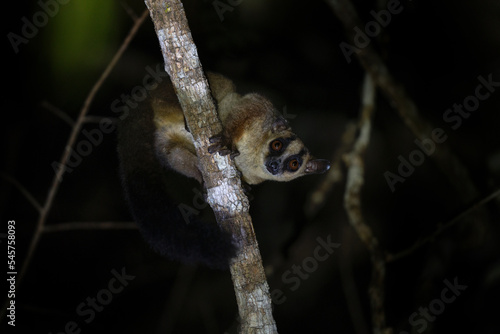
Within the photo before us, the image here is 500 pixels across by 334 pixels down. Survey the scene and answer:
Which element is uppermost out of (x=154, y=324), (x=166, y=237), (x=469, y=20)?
(x=469, y=20)

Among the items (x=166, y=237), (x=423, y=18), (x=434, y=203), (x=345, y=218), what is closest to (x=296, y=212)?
(x=345, y=218)

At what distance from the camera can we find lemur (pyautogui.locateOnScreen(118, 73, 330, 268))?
279cm

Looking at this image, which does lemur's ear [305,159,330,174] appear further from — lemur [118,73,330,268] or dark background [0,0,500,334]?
dark background [0,0,500,334]

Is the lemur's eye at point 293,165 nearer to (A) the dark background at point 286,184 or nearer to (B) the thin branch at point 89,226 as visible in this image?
(B) the thin branch at point 89,226

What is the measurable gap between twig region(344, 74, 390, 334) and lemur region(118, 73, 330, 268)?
910 millimetres

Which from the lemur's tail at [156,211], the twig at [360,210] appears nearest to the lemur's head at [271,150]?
the lemur's tail at [156,211]

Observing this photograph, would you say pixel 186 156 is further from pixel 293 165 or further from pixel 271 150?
pixel 293 165

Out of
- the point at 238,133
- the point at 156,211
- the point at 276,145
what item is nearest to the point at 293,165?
the point at 276,145

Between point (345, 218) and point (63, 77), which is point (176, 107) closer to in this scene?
point (63, 77)

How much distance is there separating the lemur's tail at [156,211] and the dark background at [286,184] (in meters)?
1.42

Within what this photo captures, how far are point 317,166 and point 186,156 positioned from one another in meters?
1.30

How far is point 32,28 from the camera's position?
4254 millimetres

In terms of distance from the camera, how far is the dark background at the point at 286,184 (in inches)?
189

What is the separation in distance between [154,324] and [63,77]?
4.04m
